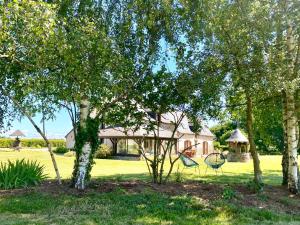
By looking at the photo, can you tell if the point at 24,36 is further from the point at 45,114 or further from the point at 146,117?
the point at 146,117

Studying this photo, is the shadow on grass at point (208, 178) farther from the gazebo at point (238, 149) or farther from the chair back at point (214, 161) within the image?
the gazebo at point (238, 149)

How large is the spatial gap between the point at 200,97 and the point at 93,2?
13.9 feet

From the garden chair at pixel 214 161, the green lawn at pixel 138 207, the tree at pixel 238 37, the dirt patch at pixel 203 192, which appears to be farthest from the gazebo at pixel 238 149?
the tree at pixel 238 37

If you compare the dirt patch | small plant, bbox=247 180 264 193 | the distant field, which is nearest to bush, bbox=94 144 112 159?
the distant field

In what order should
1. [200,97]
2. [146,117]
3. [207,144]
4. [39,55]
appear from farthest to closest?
1. [207,144]
2. [146,117]
3. [200,97]
4. [39,55]

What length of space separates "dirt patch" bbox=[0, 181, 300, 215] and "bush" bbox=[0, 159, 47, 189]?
14.9 inches

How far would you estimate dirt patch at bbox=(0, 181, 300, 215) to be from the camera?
9.77 metres


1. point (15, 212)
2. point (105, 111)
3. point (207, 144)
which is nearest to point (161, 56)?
point (105, 111)

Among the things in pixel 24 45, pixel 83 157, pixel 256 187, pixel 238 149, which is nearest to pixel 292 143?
pixel 256 187

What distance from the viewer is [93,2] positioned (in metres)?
10.7

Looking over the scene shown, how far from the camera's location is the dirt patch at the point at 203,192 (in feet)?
32.0

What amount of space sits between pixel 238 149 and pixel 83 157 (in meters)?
32.3

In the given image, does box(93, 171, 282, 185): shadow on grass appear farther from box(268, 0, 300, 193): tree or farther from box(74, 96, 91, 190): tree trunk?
box(74, 96, 91, 190): tree trunk

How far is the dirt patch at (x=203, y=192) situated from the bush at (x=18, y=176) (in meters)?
0.38
